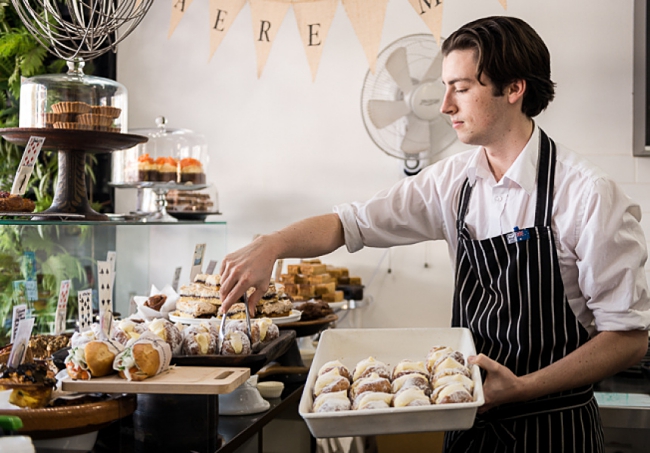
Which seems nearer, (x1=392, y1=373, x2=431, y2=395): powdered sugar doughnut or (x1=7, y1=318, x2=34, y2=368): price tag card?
(x1=392, y1=373, x2=431, y2=395): powdered sugar doughnut

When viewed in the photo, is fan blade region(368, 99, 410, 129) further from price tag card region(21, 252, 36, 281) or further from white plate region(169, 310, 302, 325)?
price tag card region(21, 252, 36, 281)

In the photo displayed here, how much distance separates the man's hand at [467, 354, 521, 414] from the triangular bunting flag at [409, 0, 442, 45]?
2.30m

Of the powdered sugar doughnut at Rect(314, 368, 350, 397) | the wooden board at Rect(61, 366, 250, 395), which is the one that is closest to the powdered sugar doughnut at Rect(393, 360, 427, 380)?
the powdered sugar doughnut at Rect(314, 368, 350, 397)

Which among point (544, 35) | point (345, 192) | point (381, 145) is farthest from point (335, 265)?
point (544, 35)

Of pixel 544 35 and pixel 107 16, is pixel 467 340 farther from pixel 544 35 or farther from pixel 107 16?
pixel 544 35

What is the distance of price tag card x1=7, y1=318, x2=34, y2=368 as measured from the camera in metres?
1.69

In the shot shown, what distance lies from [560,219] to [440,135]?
2.26m

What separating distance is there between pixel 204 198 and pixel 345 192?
0.81 m

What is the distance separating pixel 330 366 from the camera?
4.95ft

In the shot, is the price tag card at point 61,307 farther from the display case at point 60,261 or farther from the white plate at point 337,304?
the white plate at point 337,304

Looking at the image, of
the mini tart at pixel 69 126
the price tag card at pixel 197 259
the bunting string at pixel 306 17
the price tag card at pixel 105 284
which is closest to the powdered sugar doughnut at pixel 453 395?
the price tag card at pixel 105 284

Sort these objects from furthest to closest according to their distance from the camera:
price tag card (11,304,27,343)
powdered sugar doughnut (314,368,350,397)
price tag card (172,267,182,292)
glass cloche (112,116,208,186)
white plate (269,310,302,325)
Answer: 1. glass cloche (112,116,208,186)
2. price tag card (172,267,182,292)
3. white plate (269,310,302,325)
4. price tag card (11,304,27,343)
5. powdered sugar doughnut (314,368,350,397)

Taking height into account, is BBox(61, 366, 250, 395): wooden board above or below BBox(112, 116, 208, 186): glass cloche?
below

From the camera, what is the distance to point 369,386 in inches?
54.9
